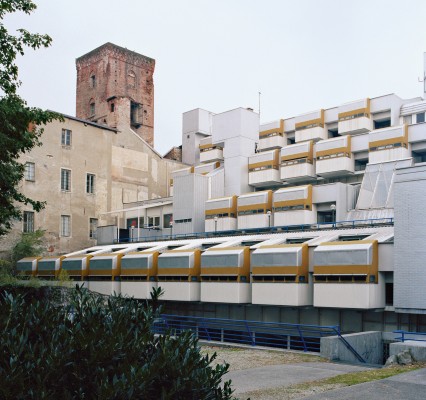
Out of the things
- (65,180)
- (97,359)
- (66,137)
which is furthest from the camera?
(66,137)

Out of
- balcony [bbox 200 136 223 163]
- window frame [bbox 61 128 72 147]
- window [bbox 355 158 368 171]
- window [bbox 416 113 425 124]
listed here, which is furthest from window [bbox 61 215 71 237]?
window [bbox 416 113 425 124]

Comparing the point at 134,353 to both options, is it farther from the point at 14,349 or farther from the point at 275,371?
the point at 275,371

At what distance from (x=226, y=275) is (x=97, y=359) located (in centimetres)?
2871

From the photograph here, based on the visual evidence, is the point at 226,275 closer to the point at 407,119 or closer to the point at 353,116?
the point at 353,116

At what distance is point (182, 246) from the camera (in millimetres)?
42656

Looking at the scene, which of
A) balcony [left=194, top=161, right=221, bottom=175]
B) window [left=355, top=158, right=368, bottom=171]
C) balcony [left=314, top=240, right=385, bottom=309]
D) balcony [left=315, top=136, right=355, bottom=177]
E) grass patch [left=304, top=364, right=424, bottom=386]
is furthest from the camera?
balcony [left=194, top=161, right=221, bottom=175]

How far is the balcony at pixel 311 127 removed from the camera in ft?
182

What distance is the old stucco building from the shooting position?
55.2 metres

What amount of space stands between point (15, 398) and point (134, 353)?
1.66m

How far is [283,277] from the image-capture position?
3269cm

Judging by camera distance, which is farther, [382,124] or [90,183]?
[90,183]

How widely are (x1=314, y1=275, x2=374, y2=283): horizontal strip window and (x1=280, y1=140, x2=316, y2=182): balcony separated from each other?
71.2 feet

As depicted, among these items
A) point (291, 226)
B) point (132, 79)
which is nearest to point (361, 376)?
point (291, 226)

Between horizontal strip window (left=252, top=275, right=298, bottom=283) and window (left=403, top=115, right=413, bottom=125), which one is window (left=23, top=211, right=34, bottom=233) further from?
window (left=403, top=115, right=413, bottom=125)
